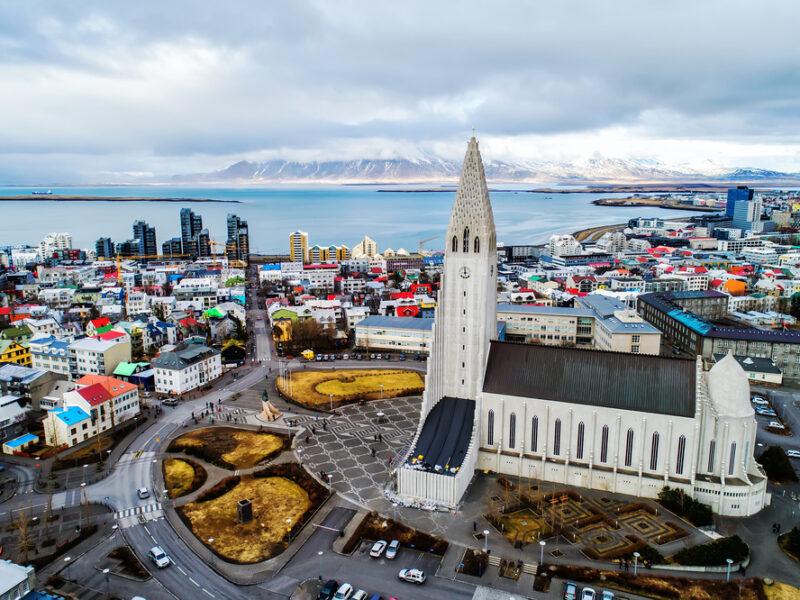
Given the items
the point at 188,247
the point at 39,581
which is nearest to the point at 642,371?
the point at 39,581

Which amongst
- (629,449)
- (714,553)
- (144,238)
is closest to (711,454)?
(629,449)

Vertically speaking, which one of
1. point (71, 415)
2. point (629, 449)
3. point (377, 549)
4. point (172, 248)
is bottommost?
point (377, 549)

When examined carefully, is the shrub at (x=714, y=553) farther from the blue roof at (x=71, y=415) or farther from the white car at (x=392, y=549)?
the blue roof at (x=71, y=415)

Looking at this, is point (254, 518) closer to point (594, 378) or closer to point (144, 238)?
point (594, 378)

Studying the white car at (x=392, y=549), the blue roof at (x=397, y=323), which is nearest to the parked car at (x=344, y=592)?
the white car at (x=392, y=549)

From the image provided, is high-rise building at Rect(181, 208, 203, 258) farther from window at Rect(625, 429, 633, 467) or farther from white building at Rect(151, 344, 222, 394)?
window at Rect(625, 429, 633, 467)

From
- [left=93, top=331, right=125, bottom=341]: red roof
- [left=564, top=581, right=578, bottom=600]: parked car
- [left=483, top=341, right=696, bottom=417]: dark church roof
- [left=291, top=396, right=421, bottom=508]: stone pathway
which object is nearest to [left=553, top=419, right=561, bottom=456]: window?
[left=483, top=341, right=696, bottom=417]: dark church roof

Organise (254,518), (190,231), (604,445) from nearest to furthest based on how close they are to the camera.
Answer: (254,518) < (604,445) < (190,231)
